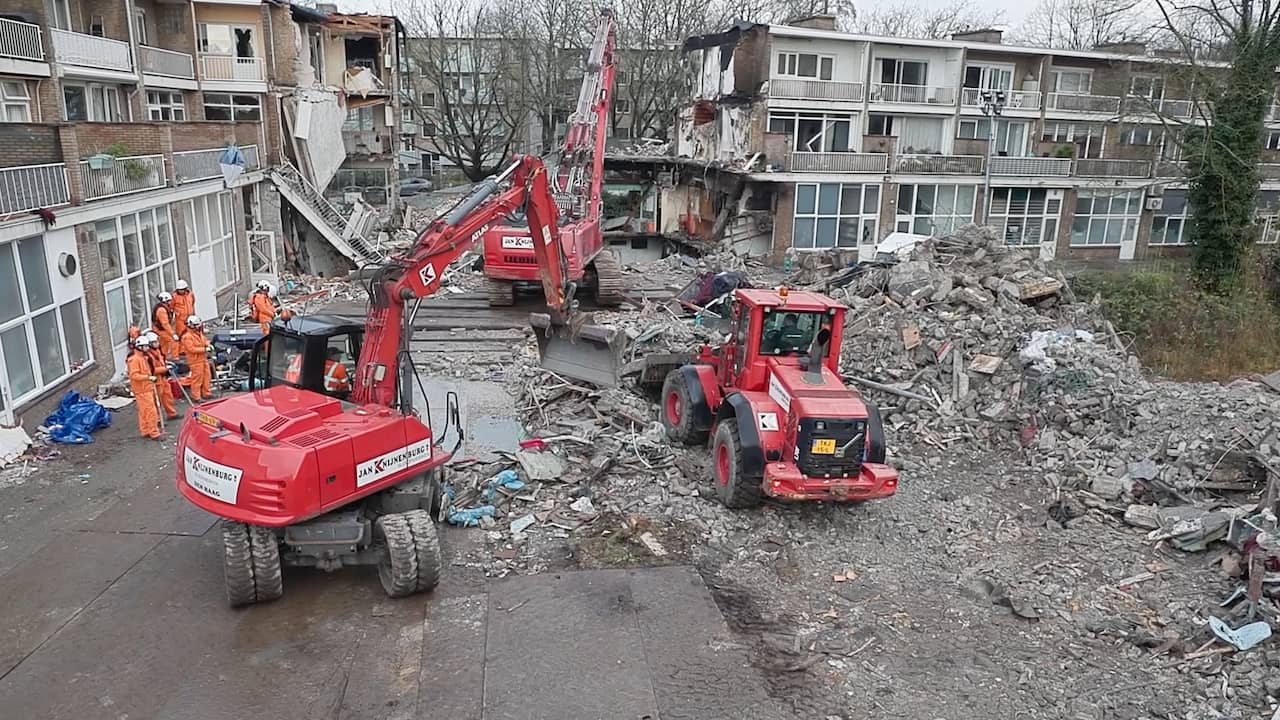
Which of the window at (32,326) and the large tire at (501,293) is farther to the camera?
the large tire at (501,293)

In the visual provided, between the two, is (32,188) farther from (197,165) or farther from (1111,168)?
(1111,168)

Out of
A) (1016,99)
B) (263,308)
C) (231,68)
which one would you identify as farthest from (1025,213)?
(231,68)

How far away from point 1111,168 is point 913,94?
26.4 feet

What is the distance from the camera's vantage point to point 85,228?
14141 millimetres

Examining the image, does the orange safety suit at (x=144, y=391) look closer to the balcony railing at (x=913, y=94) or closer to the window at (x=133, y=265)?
the window at (x=133, y=265)

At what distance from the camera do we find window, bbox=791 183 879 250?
2856 centimetres

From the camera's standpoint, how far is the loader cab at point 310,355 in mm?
8648

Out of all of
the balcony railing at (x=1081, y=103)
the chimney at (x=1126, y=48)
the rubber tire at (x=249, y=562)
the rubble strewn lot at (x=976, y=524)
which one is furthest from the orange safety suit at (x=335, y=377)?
the chimney at (x=1126, y=48)

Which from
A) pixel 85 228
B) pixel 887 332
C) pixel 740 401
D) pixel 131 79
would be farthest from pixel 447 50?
pixel 740 401

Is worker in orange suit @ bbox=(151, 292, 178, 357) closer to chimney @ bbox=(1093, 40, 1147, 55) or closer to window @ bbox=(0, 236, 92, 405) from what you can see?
window @ bbox=(0, 236, 92, 405)

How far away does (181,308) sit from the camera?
582 inches

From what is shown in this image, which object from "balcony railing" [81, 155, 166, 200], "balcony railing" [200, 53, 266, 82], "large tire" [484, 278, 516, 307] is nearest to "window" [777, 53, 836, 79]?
"large tire" [484, 278, 516, 307]

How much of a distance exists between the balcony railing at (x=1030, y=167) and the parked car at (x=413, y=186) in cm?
3108

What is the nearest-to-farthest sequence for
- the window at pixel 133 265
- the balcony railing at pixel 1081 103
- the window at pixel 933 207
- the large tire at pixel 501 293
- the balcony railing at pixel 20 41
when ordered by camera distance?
the window at pixel 133 265 → the balcony railing at pixel 20 41 → the large tire at pixel 501 293 → the window at pixel 933 207 → the balcony railing at pixel 1081 103
